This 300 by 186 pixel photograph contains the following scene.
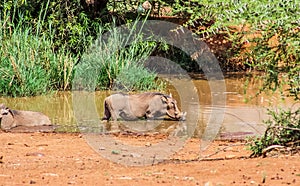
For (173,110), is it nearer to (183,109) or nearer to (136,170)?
(183,109)

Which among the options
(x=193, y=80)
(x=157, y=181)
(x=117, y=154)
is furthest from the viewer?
(x=193, y=80)

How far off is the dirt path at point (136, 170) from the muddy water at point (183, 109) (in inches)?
101

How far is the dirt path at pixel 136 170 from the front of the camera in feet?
19.1

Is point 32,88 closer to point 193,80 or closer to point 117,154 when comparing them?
point 193,80

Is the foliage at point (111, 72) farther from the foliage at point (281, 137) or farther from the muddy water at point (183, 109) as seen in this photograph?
the foliage at point (281, 137)

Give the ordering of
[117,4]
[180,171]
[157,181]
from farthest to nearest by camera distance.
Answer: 1. [117,4]
2. [180,171]
3. [157,181]

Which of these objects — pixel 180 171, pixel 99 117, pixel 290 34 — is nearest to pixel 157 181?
pixel 180 171

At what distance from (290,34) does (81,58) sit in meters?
9.30

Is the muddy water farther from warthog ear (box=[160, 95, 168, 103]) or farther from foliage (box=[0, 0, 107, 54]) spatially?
foliage (box=[0, 0, 107, 54])

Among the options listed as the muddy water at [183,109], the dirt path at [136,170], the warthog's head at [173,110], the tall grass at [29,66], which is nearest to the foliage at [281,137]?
the dirt path at [136,170]

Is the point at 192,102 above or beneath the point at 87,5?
beneath

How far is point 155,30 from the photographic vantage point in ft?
65.1

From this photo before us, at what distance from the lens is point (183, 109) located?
13016 millimetres

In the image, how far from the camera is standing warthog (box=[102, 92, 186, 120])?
11719 mm
